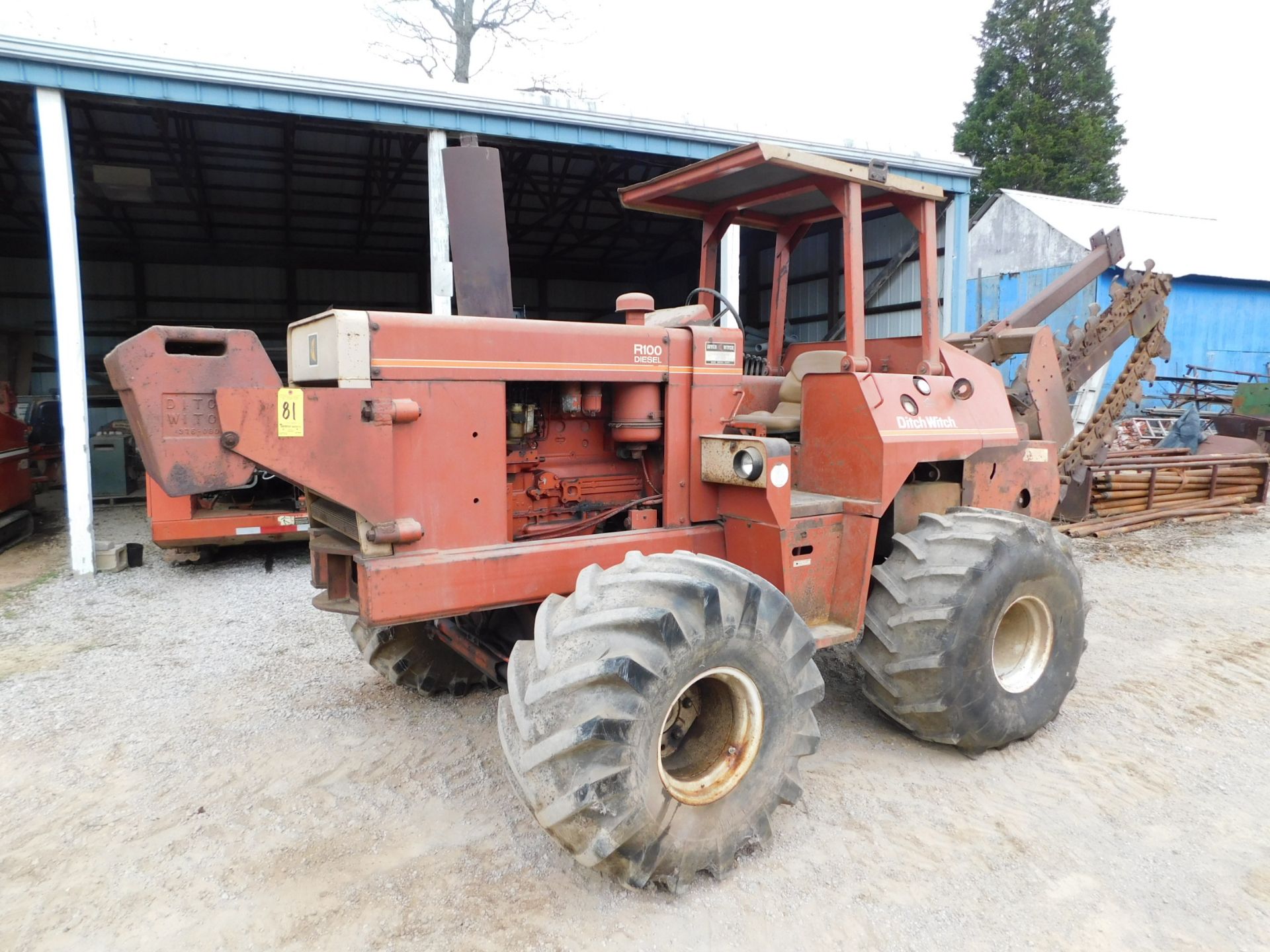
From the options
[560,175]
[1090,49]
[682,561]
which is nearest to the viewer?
[682,561]

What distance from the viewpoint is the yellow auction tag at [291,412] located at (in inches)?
111

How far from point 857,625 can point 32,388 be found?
1866 cm

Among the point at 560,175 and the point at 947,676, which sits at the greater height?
the point at 560,175

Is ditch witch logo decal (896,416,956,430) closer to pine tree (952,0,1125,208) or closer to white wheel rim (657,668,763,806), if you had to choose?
white wheel rim (657,668,763,806)

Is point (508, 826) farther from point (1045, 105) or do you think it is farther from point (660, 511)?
point (1045, 105)

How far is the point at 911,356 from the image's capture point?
442cm

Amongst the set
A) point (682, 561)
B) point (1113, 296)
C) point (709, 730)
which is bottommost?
point (709, 730)

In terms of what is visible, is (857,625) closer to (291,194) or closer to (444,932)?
(444,932)

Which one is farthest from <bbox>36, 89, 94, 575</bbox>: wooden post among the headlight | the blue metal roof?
the headlight

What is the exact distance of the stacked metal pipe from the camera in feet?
29.9

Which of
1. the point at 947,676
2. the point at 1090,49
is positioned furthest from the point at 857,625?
the point at 1090,49

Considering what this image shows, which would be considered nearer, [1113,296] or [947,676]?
[947,676]

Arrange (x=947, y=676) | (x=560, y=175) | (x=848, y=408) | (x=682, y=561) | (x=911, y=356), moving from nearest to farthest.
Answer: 1. (x=682, y=561)
2. (x=947, y=676)
3. (x=848, y=408)
4. (x=911, y=356)
5. (x=560, y=175)

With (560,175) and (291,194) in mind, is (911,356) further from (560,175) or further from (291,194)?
(291,194)
